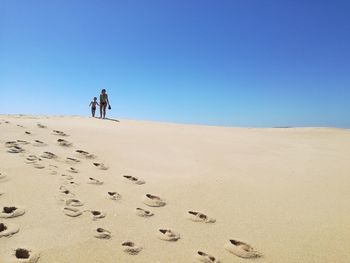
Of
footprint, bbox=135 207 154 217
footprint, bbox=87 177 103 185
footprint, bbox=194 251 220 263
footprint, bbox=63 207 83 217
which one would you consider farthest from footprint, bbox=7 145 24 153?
footprint, bbox=194 251 220 263

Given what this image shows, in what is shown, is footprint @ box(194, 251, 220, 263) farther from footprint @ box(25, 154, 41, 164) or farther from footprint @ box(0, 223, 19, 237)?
footprint @ box(25, 154, 41, 164)

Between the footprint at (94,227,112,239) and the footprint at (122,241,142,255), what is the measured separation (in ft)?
0.54

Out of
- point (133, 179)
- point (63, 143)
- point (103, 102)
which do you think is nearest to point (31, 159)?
point (63, 143)

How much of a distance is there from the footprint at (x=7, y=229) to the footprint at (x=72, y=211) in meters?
0.44

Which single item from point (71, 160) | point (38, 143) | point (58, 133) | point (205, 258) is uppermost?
point (58, 133)

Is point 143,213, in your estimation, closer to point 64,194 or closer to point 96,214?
point 96,214

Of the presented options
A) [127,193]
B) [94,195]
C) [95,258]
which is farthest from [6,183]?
[95,258]

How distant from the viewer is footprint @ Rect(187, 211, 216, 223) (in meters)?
2.93

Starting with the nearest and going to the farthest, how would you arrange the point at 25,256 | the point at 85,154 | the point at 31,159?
the point at 25,256 < the point at 31,159 < the point at 85,154

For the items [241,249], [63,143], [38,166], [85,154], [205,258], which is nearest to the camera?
[205,258]

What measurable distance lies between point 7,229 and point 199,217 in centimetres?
162

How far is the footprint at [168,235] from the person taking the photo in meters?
2.56

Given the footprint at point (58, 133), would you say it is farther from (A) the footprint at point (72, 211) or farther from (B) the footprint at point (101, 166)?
(A) the footprint at point (72, 211)

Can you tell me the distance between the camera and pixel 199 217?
299 centimetres
